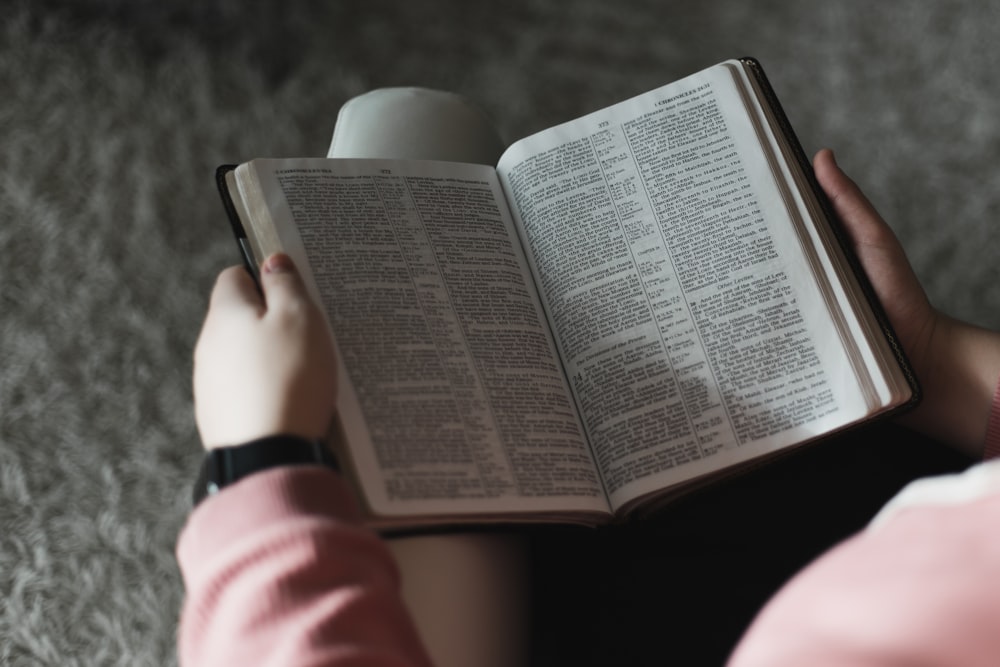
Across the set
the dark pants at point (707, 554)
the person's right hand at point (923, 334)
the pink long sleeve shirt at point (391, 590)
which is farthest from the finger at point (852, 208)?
the pink long sleeve shirt at point (391, 590)

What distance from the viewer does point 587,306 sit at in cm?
69

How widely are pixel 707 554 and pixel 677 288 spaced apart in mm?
185

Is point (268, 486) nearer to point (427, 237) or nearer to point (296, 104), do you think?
point (427, 237)

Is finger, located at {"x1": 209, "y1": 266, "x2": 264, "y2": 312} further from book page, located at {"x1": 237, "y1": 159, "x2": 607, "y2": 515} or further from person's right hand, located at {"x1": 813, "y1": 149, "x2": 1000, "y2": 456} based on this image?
person's right hand, located at {"x1": 813, "y1": 149, "x2": 1000, "y2": 456}

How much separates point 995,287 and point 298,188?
910 mm

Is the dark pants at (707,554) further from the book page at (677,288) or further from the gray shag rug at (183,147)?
the gray shag rug at (183,147)

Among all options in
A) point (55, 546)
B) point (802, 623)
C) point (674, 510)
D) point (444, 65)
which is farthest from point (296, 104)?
point (802, 623)

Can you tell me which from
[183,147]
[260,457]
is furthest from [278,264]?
[183,147]

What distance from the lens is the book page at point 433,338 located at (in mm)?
596

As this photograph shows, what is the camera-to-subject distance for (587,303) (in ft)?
2.28

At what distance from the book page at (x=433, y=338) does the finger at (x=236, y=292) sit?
0.12ft

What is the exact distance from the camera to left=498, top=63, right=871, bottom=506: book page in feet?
2.12

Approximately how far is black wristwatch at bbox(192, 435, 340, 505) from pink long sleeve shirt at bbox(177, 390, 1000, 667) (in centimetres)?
1

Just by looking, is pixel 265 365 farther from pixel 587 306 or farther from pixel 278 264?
pixel 587 306
